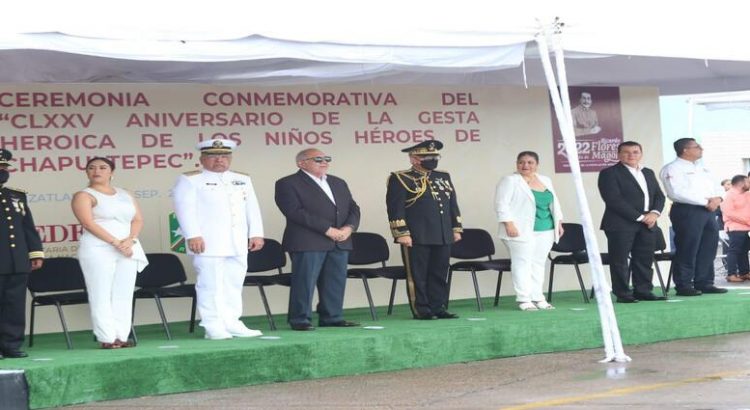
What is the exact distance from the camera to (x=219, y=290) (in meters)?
8.81

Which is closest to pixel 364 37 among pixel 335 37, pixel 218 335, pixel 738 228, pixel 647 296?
pixel 335 37

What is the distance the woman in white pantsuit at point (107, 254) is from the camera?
27.2 ft

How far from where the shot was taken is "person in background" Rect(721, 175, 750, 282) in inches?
640

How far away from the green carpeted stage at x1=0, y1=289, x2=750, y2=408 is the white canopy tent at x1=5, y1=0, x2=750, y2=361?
789mm

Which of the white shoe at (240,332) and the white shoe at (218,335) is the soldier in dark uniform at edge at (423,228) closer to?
the white shoe at (240,332)

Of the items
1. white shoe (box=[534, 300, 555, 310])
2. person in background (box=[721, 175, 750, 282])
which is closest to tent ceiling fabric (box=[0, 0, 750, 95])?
white shoe (box=[534, 300, 555, 310])

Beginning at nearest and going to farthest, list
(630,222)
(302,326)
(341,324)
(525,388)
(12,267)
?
(525,388)
(12,267)
(302,326)
(341,324)
(630,222)

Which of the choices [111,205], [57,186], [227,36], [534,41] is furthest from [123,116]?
[534,41]

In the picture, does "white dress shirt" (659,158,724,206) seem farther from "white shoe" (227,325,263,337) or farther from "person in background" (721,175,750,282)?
"person in background" (721,175,750,282)

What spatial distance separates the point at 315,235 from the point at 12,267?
227cm

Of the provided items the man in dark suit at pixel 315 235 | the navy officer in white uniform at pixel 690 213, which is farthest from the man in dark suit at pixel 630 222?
the man in dark suit at pixel 315 235

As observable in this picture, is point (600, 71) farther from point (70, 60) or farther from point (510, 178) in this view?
point (70, 60)

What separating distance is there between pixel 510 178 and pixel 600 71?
2.00 meters

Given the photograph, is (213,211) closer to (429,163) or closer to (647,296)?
(429,163)
